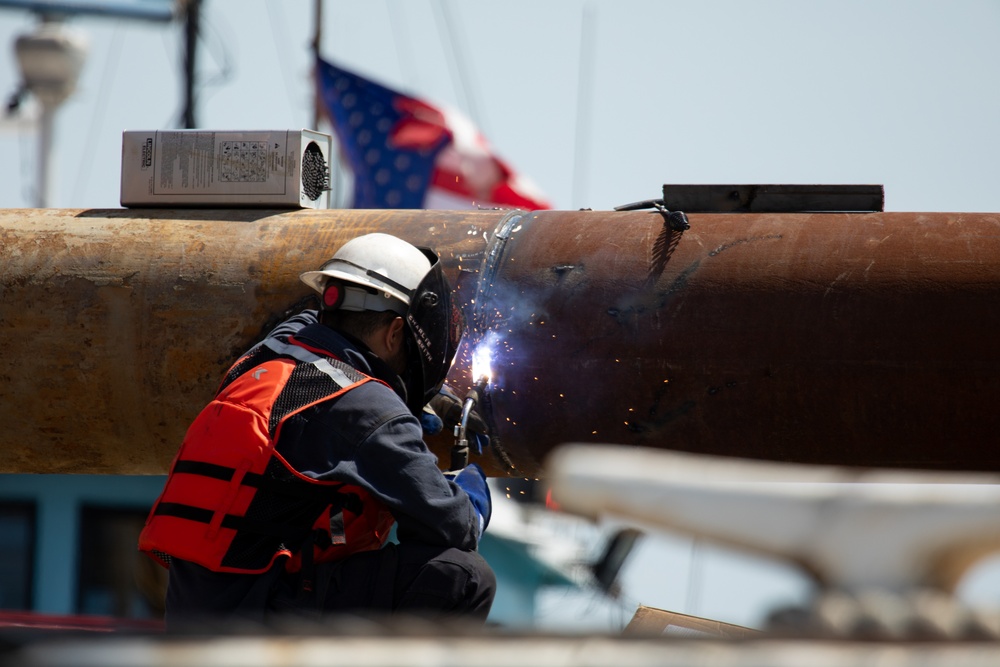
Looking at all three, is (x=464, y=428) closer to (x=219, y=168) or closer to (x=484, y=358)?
(x=484, y=358)

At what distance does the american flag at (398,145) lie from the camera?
1134 cm

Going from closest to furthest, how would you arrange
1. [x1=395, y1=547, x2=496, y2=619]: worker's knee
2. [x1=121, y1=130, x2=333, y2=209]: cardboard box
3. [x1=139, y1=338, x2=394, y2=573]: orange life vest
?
[x1=139, y1=338, x2=394, y2=573]: orange life vest
[x1=395, y1=547, x2=496, y2=619]: worker's knee
[x1=121, y1=130, x2=333, y2=209]: cardboard box

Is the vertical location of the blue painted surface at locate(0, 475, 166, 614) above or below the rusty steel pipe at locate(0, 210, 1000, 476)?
below

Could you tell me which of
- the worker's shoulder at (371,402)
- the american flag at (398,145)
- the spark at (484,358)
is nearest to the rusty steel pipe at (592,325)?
the spark at (484,358)

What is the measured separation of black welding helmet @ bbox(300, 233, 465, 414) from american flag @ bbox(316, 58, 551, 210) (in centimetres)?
A: 819

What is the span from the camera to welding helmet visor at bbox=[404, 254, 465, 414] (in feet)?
10.8

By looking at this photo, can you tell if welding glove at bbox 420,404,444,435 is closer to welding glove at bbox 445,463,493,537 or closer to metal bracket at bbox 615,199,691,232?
welding glove at bbox 445,463,493,537

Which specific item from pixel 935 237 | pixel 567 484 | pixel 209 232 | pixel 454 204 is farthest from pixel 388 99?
pixel 567 484

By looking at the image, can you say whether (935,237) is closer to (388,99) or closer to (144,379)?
(144,379)

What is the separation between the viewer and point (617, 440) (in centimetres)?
331

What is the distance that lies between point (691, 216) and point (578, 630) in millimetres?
2334

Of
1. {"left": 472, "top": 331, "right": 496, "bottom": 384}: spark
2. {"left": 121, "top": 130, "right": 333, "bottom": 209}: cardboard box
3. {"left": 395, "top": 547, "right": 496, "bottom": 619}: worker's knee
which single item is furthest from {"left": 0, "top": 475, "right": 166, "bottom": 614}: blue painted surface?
{"left": 395, "top": 547, "right": 496, "bottom": 619}: worker's knee

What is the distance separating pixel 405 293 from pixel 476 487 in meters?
0.56

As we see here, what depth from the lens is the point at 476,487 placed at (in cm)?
333
